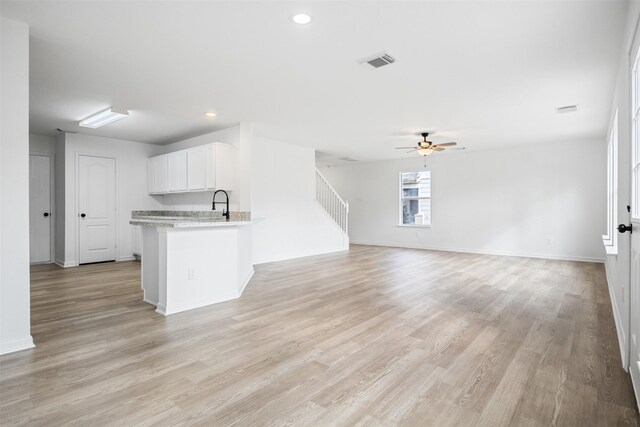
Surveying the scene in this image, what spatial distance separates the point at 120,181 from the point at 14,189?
5094mm

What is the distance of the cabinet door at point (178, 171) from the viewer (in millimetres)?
6543

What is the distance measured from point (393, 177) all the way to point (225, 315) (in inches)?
283

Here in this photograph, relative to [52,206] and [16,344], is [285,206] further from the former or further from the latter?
[16,344]

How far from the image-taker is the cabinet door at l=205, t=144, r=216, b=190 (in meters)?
5.87

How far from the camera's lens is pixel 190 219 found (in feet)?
20.4

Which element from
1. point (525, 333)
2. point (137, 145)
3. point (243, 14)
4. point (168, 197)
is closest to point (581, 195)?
point (525, 333)

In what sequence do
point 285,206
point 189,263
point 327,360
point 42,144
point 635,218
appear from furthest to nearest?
point 285,206 → point 42,144 → point 189,263 → point 327,360 → point 635,218

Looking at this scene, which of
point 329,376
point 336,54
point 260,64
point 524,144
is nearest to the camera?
point 329,376

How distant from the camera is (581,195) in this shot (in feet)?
22.7

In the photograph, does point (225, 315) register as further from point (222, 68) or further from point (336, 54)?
point (336, 54)

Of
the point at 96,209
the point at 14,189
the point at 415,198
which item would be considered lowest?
the point at 96,209

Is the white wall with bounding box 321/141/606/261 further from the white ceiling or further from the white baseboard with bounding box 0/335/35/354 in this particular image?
the white baseboard with bounding box 0/335/35/354

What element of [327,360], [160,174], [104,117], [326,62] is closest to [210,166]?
[104,117]

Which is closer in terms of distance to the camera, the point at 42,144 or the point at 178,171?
the point at 178,171
